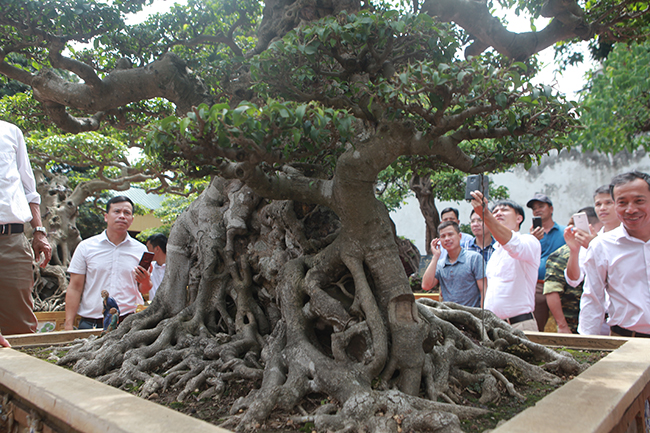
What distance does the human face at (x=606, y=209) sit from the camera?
378 cm

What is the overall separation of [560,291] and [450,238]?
3.81ft

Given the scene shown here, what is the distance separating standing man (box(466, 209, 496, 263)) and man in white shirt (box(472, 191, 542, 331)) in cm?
26

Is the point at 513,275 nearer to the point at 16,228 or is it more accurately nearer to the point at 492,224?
the point at 492,224

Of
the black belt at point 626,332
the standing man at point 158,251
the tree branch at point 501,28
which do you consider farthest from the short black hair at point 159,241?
the black belt at point 626,332

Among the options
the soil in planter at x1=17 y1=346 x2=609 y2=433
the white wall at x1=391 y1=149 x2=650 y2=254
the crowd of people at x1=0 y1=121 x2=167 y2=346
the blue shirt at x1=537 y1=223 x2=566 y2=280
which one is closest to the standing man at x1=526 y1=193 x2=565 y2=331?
the blue shirt at x1=537 y1=223 x2=566 y2=280

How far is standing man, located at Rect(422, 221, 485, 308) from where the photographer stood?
4121mm

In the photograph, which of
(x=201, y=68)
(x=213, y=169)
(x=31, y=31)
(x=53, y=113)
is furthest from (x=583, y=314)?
(x=31, y=31)

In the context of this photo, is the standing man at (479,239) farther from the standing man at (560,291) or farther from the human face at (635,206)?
the human face at (635,206)

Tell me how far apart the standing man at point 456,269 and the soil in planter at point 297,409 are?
5.21 feet

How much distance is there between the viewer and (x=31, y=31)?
412 cm

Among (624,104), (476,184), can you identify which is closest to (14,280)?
(476,184)

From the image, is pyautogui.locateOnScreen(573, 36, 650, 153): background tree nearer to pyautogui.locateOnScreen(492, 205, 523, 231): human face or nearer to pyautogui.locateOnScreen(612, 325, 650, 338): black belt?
pyautogui.locateOnScreen(492, 205, 523, 231): human face

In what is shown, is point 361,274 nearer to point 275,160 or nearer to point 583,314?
point 275,160

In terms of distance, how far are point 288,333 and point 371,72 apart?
1740 millimetres
